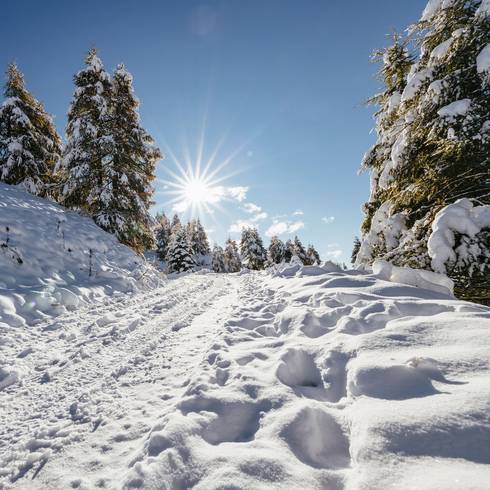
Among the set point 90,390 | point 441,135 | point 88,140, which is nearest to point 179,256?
point 88,140

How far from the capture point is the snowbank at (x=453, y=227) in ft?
12.9

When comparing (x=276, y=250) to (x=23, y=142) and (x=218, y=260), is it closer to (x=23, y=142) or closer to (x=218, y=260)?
(x=218, y=260)

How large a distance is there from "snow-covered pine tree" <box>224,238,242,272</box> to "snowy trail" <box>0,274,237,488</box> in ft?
170

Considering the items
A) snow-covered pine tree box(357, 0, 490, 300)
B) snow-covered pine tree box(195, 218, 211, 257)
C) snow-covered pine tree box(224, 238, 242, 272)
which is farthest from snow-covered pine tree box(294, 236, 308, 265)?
snow-covered pine tree box(357, 0, 490, 300)

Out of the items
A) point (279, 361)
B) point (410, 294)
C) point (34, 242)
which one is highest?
point (34, 242)

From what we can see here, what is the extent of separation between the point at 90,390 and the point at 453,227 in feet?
16.9

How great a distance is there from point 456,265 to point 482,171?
1.85 m

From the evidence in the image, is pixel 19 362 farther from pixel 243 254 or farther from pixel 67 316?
pixel 243 254

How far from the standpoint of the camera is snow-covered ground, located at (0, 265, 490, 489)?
166 centimetres

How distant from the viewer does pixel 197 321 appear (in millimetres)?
5715

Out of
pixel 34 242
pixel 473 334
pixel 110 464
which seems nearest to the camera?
pixel 110 464

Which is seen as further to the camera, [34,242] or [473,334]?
[34,242]

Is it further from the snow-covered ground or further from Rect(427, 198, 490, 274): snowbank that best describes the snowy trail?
Rect(427, 198, 490, 274): snowbank

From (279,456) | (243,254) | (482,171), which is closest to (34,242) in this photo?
(279,456)
